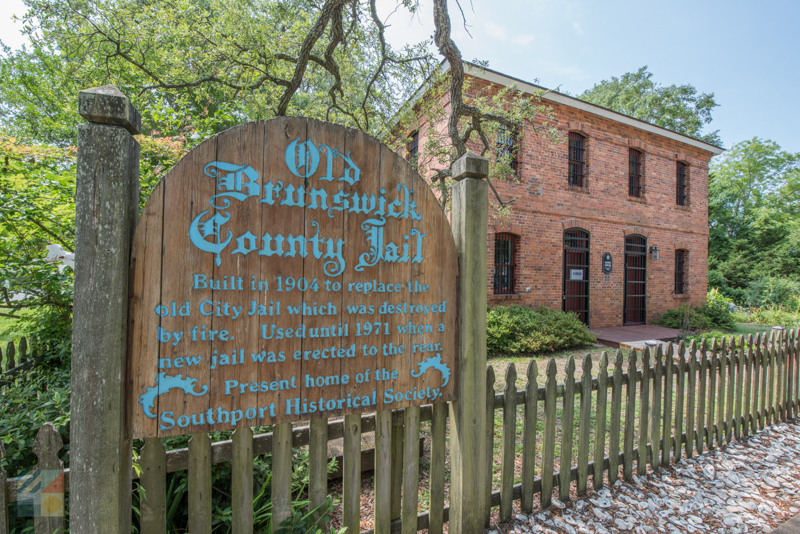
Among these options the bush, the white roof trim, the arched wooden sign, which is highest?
the white roof trim

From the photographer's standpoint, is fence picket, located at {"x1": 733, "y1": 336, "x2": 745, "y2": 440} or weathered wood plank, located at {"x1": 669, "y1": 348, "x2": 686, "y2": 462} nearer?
weathered wood plank, located at {"x1": 669, "y1": 348, "x2": 686, "y2": 462}

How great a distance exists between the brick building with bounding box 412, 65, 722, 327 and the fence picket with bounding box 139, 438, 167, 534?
8.37 meters

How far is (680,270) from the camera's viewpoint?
44.9ft

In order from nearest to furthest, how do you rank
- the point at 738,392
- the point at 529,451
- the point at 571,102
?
the point at 529,451 → the point at 738,392 → the point at 571,102

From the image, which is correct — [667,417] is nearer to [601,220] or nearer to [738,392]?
[738,392]

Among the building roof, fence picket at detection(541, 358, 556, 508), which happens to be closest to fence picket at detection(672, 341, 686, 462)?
fence picket at detection(541, 358, 556, 508)

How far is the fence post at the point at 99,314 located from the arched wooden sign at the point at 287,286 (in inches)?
2.6

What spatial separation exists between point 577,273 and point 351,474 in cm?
1062

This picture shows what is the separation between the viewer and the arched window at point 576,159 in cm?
1104

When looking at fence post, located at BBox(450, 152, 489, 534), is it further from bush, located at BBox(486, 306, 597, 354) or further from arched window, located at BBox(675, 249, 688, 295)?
arched window, located at BBox(675, 249, 688, 295)

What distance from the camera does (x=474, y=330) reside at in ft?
6.44

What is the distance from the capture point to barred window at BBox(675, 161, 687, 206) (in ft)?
44.2

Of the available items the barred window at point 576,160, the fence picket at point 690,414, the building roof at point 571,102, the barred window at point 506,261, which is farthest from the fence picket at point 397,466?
the barred window at point 576,160

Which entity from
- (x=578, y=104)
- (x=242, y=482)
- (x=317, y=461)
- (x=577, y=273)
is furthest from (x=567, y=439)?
(x=578, y=104)
